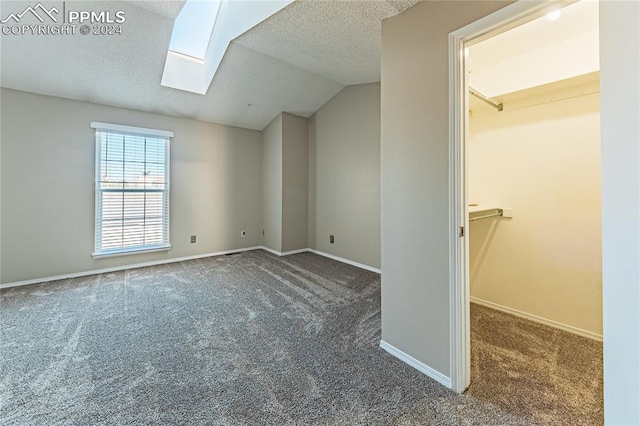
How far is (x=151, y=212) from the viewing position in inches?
161

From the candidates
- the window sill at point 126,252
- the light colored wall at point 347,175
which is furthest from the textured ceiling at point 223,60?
the window sill at point 126,252

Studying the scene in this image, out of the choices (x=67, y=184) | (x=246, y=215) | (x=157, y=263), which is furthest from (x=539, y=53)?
(x=67, y=184)

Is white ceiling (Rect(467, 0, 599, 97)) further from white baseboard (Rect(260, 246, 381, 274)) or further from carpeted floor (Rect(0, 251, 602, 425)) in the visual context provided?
white baseboard (Rect(260, 246, 381, 274))

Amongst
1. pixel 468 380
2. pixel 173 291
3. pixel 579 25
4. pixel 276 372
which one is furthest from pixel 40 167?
pixel 579 25

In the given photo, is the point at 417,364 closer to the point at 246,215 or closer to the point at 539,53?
the point at 539,53

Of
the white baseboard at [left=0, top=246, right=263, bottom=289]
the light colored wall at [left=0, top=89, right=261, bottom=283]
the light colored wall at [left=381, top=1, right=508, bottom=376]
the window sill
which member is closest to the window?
the window sill

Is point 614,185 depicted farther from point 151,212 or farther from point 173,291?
point 151,212

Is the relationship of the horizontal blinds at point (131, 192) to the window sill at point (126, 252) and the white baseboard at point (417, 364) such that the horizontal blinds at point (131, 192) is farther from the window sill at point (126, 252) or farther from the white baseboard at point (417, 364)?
the white baseboard at point (417, 364)

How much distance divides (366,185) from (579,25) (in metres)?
2.58

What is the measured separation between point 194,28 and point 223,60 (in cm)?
66

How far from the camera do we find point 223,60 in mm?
3201

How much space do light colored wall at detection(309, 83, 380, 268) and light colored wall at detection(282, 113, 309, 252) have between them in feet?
0.40

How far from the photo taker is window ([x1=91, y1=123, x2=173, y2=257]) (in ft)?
12.1

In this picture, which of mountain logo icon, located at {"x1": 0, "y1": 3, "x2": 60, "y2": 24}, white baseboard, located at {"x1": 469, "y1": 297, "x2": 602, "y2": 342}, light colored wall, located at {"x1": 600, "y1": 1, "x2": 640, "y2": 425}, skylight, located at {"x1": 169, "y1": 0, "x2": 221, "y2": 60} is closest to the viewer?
light colored wall, located at {"x1": 600, "y1": 1, "x2": 640, "y2": 425}
